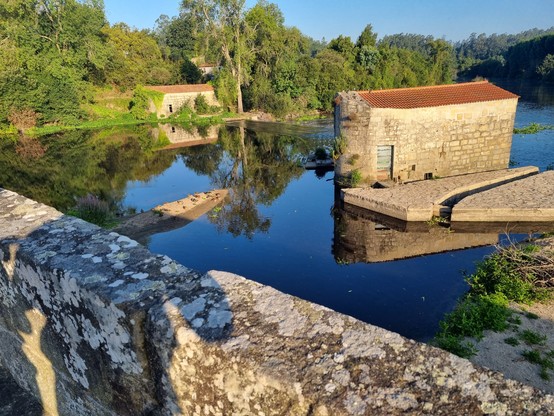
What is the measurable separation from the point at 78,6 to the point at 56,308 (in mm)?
54686

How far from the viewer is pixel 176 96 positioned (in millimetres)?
47688

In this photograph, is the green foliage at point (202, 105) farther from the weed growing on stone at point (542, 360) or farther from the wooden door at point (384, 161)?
the weed growing on stone at point (542, 360)

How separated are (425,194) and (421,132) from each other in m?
3.74

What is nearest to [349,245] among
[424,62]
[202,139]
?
[202,139]

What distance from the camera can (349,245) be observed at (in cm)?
1360

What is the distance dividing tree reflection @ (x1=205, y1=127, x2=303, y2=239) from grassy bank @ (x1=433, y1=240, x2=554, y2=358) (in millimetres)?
8022

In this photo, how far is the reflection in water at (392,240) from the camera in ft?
41.8

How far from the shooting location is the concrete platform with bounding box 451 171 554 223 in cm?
1371

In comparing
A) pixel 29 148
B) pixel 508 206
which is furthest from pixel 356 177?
pixel 29 148

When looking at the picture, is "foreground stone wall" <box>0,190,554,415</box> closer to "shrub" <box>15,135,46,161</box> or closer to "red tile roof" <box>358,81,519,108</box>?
"red tile roof" <box>358,81,519,108</box>

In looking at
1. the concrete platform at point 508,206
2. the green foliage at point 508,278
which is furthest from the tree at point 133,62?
the green foliage at point 508,278

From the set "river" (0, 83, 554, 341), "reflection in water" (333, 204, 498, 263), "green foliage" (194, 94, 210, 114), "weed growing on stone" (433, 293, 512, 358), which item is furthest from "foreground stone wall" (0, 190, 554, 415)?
"green foliage" (194, 94, 210, 114)

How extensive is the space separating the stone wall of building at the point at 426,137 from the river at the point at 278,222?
10.1 ft

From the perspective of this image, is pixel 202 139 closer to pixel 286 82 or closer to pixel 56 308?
pixel 286 82
